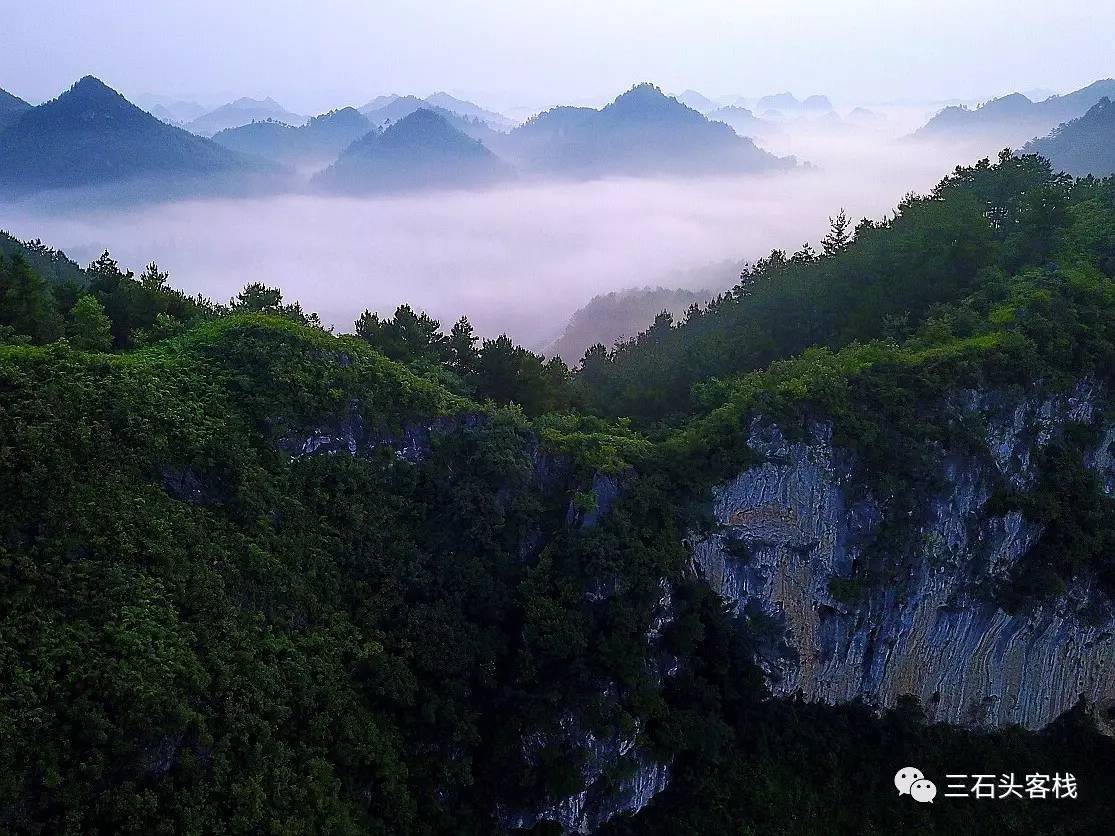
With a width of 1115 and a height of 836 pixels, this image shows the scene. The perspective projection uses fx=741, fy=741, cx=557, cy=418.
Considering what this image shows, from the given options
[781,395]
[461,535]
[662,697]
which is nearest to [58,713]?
[461,535]

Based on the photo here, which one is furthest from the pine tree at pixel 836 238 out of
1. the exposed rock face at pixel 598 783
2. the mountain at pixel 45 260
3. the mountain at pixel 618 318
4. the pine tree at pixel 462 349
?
the mountain at pixel 618 318

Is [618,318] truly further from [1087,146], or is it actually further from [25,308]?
[25,308]

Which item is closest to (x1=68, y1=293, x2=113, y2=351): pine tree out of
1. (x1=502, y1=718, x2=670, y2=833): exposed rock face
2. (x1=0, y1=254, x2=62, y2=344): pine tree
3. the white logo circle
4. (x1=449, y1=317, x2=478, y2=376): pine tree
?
(x1=0, y1=254, x2=62, y2=344): pine tree

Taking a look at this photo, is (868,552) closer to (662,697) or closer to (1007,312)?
(662,697)

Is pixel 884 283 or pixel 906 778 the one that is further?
pixel 884 283

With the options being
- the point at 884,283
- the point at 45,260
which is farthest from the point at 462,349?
the point at 45,260

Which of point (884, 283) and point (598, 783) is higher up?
point (884, 283)

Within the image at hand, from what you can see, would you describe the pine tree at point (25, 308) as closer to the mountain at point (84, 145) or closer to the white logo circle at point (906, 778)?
Answer: the white logo circle at point (906, 778)
